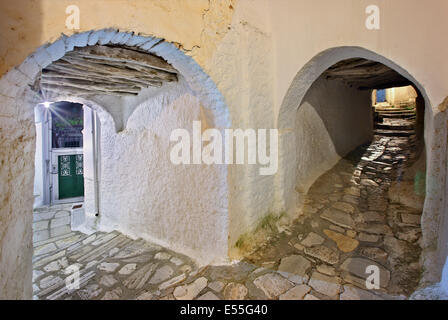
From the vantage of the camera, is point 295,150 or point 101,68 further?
point 295,150

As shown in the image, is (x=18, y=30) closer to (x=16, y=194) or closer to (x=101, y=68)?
→ (x=16, y=194)

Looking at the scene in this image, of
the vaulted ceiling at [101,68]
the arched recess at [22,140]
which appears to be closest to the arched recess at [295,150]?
the arched recess at [22,140]

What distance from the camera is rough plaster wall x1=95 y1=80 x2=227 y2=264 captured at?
261 cm

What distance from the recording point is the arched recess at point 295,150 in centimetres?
210

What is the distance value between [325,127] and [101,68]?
4324 mm

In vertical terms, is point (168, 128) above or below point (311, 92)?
below

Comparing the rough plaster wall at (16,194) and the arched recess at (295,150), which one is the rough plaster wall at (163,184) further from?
the rough plaster wall at (16,194)

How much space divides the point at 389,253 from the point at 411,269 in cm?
27

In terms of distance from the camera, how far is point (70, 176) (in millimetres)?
9156

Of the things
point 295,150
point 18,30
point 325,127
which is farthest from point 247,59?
point 325,127

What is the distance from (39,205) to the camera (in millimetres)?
8062

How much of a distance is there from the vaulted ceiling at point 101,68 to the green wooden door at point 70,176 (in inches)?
299
